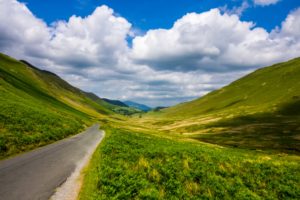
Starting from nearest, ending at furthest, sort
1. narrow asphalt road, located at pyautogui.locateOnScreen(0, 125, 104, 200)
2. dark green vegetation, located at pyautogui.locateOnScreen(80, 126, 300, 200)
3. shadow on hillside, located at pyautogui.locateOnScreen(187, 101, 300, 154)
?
narrow asphalt road, located at pyautogui.locateOnScreen(0, 125, 104, 200) < dark green vegetation, located at pyautogui.locateOnScreen(80, 126, 300, 200) < shadow on hillside, located at pyautogui.locateOnScreen(187, 101, 300, 154)

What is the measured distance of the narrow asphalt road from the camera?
15847 millimetres

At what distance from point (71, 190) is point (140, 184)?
5.09 metres

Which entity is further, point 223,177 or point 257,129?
point 257,129

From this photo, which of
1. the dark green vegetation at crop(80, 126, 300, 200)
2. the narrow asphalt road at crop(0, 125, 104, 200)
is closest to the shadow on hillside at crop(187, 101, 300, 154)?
the dark green vegetation at crop(80, 126, 300, 200)

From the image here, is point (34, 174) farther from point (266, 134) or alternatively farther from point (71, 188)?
point (266, 134)

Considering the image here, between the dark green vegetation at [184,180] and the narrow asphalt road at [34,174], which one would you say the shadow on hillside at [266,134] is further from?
the narrow asphalt road at [34,174]

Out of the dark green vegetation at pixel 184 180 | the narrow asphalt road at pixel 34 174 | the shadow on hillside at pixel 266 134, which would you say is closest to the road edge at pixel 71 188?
the narrow asphalt road at pixel 34 174

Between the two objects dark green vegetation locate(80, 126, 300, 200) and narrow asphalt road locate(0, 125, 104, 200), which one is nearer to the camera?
narrow asphalt road locate(0, 125, 104, 200)

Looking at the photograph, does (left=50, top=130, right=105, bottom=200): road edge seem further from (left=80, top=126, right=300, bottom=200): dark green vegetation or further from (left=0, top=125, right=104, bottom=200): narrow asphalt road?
(left=80, top=126, right=300, bottom=200): dark green vegetation

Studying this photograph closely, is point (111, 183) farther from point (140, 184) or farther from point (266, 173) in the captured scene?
point (266, 173)

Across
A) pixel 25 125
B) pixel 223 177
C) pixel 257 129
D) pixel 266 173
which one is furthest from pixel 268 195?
pixel 257 129

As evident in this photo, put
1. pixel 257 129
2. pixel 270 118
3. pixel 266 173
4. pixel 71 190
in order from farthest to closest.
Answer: pixel 270 118
pixel 257 129
pixel 266 173
pixel 71 190

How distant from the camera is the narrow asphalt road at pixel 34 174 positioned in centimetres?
1585

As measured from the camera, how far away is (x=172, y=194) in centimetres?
1762
